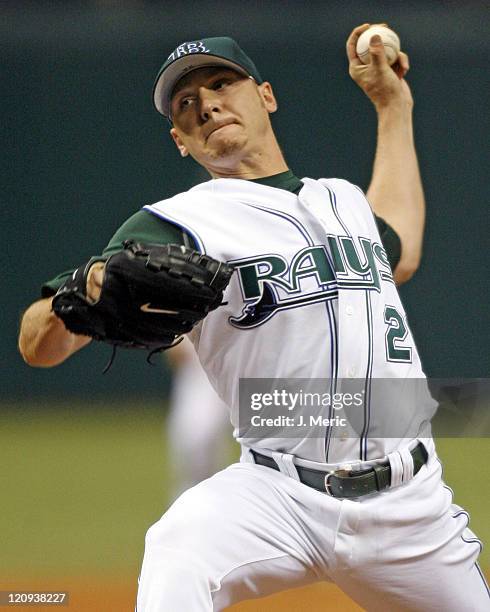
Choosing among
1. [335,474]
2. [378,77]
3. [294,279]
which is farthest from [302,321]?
[378,77]

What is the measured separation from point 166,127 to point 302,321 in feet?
12.4

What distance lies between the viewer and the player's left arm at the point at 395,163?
171cm

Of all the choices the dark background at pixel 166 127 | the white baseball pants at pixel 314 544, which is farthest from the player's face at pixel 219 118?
the dark background at pixel 166 127

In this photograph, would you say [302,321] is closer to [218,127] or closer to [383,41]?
[218,127]

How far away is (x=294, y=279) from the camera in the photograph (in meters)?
1.40

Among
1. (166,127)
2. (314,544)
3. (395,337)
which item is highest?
(166,127)

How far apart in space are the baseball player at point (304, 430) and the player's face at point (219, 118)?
89mm

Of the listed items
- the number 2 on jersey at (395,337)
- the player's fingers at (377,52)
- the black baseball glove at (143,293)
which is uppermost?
the player's fingers at (377,52)

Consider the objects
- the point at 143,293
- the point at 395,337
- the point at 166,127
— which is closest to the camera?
the point at 143,293

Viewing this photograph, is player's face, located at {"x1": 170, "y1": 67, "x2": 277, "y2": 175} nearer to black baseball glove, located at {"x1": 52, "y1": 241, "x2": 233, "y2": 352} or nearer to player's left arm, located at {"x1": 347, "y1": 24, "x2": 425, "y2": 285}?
player's left arm, located at {"x1": 347, "y1": 24, "x2": 425, "y2": 285}

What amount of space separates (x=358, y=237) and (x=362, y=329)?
17cm

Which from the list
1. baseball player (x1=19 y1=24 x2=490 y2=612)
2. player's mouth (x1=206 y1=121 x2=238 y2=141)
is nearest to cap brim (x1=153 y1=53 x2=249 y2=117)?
player's mouth (x1=206 y1=121 x2=238 y2=141)

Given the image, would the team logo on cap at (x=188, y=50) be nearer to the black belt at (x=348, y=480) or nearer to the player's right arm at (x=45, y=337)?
the player's right arm at (x=45, y=337)

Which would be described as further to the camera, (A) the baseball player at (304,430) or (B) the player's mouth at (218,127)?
(B) the player's mouth at (218,127)
